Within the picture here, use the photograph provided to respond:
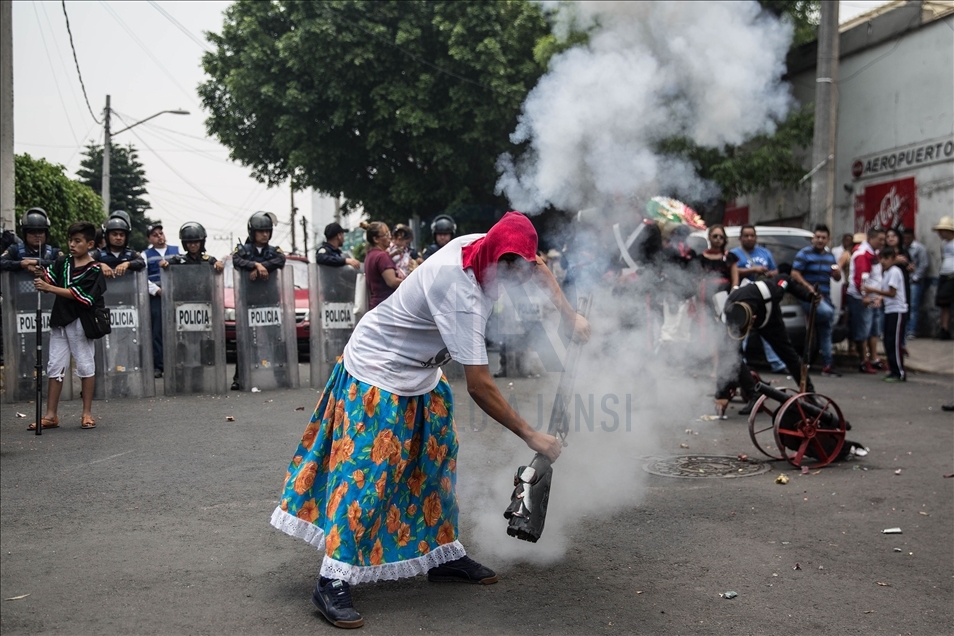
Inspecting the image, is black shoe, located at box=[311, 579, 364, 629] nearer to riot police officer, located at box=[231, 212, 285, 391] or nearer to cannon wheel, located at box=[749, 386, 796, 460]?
cannon wheel, located at box=[749, 386, 796, 460]

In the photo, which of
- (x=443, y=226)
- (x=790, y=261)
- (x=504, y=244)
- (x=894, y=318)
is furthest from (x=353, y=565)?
(x=790, y=261)

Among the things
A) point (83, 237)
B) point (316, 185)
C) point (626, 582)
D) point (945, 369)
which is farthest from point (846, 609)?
point (316, 185)

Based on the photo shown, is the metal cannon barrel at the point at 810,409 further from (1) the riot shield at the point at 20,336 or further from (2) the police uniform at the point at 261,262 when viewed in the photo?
(1) the riot shield at the point at 20,336

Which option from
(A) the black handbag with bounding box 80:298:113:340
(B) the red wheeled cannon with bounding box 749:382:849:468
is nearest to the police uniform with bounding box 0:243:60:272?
(A) the black handbag with bounding box 80:298:113:340

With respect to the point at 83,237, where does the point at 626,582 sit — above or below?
below

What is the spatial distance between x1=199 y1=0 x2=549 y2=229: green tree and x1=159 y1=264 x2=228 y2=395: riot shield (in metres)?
11.2

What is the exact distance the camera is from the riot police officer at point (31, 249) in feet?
28.9

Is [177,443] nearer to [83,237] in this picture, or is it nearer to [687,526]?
[83,237]

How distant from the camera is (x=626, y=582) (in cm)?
395

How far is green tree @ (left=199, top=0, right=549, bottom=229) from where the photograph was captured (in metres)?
20.4

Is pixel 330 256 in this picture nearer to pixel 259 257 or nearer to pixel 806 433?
pixel 259 257

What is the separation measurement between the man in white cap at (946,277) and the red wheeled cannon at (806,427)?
7.82m

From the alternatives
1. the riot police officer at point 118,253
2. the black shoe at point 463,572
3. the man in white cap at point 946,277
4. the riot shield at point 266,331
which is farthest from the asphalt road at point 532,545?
the man in white cap at point 946,277

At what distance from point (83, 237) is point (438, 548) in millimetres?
4985
